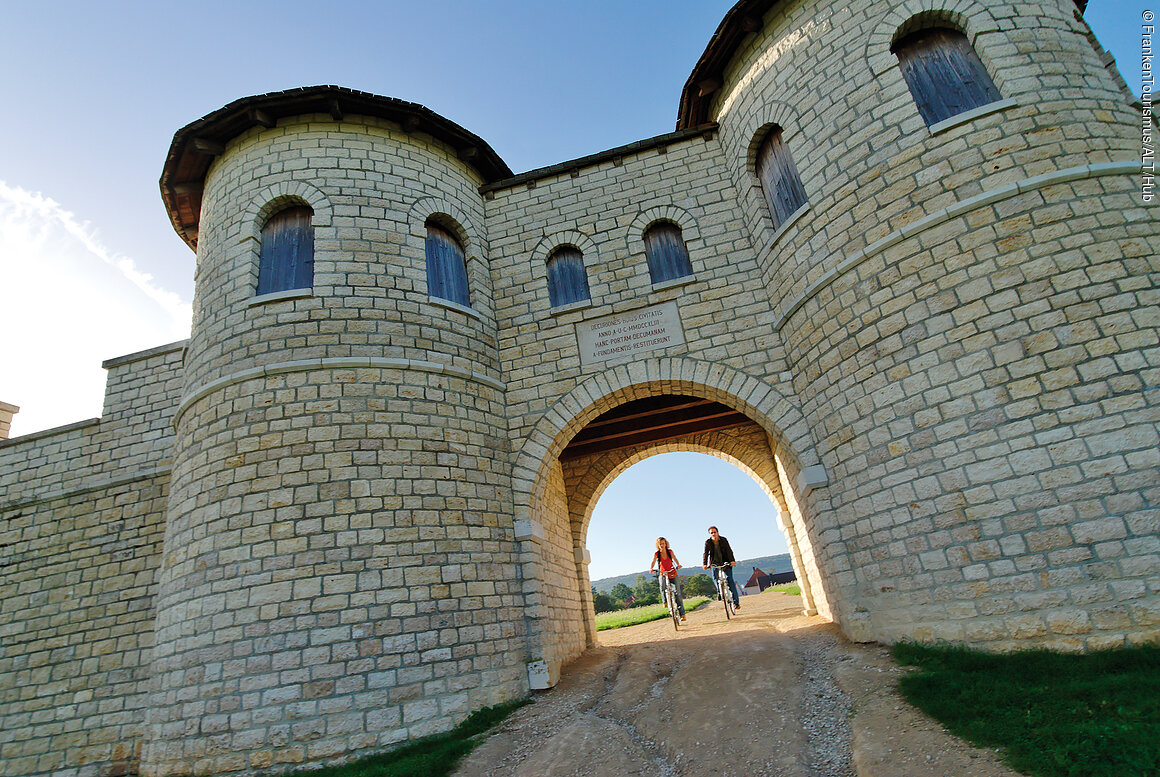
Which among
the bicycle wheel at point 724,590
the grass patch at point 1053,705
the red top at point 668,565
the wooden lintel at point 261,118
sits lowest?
the grass patch at point 1053,705

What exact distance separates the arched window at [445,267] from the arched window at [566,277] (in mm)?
1324

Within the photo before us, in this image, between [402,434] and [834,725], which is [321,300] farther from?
[834,725]

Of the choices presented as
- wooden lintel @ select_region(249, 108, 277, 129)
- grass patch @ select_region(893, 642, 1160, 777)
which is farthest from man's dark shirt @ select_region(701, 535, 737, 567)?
wooden lintel @ select_region(249, 108, 277, 129)

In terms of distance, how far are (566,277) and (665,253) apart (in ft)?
5.08

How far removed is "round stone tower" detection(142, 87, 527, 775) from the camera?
618 centimetres

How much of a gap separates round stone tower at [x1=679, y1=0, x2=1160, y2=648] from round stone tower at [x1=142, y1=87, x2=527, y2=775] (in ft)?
14.3

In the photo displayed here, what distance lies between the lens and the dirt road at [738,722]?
4383 mm

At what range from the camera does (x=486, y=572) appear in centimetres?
727

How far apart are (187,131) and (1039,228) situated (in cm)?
1084

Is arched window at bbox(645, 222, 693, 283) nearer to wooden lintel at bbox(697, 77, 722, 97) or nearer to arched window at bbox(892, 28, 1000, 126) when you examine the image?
wooden lintel at bbox(697, 77, 722, 97)

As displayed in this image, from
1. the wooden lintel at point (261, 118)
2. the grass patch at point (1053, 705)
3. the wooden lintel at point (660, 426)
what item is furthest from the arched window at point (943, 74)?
the wooden lintel at point (261, 118)

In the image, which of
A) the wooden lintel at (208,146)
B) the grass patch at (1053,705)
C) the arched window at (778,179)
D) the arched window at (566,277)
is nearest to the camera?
the grass patch at (1053,705)

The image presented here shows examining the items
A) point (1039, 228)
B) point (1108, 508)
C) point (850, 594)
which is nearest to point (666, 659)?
point (850, 594)

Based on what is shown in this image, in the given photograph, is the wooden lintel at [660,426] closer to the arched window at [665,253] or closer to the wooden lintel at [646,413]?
the wooden lintel at [646,413]
